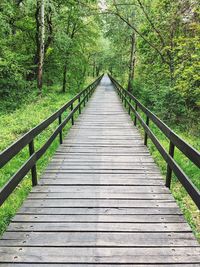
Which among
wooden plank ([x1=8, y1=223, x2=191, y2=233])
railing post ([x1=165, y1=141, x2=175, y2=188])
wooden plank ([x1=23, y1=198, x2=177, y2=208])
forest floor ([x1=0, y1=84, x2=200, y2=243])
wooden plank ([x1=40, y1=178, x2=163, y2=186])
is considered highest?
railing post ([x1=165, y1=141, x2=175, y2=188])

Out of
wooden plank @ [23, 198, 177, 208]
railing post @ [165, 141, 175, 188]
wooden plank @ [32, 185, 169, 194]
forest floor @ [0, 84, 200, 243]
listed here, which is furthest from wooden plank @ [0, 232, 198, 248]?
railing post @ [165, 141, 175, 188]

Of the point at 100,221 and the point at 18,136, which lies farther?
the point at 18,136

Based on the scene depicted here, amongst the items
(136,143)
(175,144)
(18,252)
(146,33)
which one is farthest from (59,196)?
(146,33)

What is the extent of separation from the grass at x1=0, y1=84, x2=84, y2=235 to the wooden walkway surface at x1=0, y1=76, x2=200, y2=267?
232mm

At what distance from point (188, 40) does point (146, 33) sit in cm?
809

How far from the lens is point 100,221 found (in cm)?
402

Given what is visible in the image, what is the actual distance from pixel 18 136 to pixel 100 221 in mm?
6356

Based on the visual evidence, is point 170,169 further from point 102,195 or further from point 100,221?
point 100,221

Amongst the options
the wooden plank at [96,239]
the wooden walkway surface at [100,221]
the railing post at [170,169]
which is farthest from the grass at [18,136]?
the railing post at [170,169]

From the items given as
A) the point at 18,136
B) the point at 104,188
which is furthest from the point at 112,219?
the point at 18,136

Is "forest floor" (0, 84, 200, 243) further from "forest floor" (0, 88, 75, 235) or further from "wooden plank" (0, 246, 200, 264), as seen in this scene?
"wooden plank" (0, 246, 200, 264)

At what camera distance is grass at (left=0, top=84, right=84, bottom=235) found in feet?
15.5

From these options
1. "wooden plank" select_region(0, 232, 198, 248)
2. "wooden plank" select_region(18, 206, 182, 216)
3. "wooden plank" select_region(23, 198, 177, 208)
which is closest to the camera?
"wooden plank" select_region(0, 232, 198, 248)

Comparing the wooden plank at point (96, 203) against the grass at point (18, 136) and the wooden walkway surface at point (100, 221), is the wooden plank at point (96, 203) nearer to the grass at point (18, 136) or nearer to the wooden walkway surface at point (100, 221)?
the wooden walkway surface at point (100, 221)
